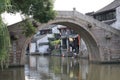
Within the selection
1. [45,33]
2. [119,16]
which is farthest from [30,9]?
[45,33]

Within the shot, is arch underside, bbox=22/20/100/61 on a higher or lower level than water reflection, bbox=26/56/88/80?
higher

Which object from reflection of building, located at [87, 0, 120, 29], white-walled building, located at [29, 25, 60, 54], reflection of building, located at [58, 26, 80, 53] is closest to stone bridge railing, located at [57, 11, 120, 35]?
reflection of building, located at [87, 0, 120, 29]

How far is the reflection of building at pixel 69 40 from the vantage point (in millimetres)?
50509

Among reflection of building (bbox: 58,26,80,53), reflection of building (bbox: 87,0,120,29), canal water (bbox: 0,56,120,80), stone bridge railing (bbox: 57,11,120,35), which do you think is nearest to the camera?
canal water (bbox: 0,56,120,80)

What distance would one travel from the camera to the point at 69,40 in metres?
52.2

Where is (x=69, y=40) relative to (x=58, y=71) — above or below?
above

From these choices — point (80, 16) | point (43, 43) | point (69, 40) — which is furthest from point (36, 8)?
point (43, 43)

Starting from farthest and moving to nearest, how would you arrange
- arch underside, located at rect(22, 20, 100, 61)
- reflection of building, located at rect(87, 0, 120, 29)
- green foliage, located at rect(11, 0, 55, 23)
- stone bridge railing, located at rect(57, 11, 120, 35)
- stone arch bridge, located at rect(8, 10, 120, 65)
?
reflection of building, located at rect(87, 0, 120, 29)
arch underside, located at rect(22, 20, 100, 61)
stone arch bridge, located at rect(8, 10, 120, 65)
stone bridge railing, located at rect(57, 11, 120, 35)
green foliage, located at rect(11, 0, 55, 23)

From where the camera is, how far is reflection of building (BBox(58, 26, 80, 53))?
166 feet

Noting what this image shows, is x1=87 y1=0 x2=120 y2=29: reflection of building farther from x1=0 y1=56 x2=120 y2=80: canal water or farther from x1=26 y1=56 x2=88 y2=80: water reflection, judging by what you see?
x1=0 y1=56 x2=120 y2=80: canal water

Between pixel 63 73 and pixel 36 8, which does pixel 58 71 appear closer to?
pixel 63 73

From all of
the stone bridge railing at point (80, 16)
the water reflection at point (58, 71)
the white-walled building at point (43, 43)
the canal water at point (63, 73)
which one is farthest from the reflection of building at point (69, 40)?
the canal water at point (63, 73)

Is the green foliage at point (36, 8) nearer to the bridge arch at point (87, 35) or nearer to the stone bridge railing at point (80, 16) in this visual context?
the stone bridge railing at point (80, 16)

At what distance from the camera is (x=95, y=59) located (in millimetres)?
33312
